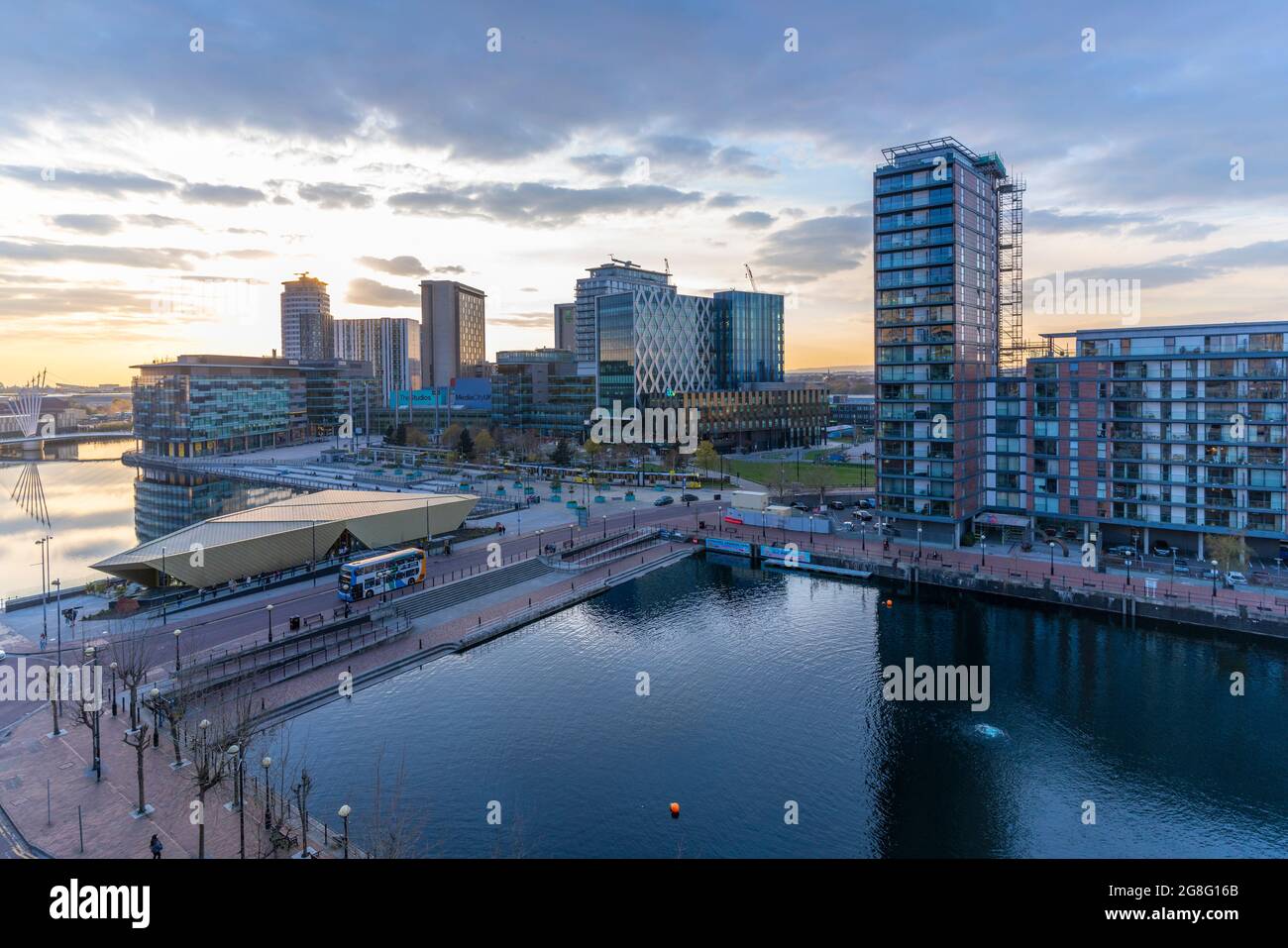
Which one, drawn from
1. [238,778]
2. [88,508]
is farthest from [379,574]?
[88,508]

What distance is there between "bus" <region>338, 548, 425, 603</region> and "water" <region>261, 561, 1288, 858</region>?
8219mm

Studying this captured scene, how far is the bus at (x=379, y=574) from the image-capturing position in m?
42.6

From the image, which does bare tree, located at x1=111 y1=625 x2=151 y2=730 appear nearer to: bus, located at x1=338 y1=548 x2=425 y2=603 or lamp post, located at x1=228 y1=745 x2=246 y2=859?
lamp post, located at x1=228 y1=745 x2=246 y2=859

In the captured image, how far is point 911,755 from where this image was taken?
2919 centimetres

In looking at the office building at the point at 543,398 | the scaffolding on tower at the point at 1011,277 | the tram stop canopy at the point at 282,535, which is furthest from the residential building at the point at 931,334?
the office building at the point at 543,398

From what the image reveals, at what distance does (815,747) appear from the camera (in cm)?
2969

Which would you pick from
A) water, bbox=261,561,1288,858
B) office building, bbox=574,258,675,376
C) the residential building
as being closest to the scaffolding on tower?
the residential building

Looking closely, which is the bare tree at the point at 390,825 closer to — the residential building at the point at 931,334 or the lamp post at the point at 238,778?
the lamp post at the point at 238,778

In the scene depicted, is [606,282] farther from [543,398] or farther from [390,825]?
[390,825]

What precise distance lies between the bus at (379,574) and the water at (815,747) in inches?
324

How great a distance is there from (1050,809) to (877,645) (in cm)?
1550

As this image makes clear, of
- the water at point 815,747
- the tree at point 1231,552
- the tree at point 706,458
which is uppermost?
the tree at point 706,458
